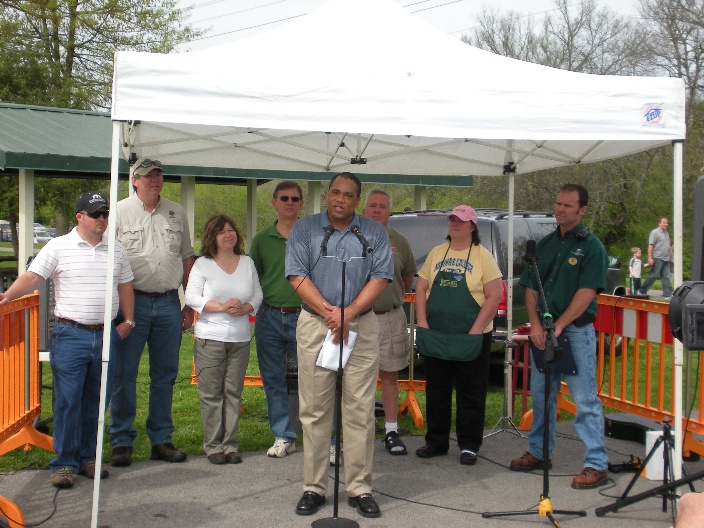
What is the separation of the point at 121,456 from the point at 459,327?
2.58m

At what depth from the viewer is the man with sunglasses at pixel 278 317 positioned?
6.21 m

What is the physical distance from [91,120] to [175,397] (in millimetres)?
7764

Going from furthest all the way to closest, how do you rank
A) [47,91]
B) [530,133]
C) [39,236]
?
[39,236] < [47,91] < [530,133]

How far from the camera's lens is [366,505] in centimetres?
501

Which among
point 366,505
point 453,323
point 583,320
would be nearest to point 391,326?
point 453,323

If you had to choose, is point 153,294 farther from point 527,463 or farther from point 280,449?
point 527,463

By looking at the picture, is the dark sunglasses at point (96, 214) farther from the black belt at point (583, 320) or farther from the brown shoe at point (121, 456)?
the black belt at point (583, 320)

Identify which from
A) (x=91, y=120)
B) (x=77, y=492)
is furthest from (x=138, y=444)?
(x=91, y=120)

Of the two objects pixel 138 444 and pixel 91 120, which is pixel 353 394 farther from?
pixel 91 120

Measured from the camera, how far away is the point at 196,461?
6.10m

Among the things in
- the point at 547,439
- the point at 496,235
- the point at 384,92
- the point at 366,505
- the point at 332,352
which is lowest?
the point at 366,505

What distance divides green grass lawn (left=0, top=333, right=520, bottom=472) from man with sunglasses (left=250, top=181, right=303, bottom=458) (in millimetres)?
316

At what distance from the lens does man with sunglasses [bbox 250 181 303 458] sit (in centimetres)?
621

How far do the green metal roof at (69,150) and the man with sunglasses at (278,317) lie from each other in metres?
4.50
